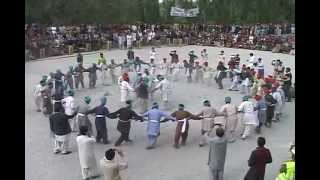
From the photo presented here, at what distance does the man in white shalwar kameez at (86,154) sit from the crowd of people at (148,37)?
16549 mm

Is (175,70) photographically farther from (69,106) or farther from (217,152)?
(217,152)

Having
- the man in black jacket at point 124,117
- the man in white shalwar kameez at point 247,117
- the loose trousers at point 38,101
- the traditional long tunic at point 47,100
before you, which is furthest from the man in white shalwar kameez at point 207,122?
the loose trousers at point 38,101

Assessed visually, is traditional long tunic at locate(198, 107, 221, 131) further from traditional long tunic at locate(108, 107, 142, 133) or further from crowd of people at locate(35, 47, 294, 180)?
traditional long tunic at locate(108, 107, 142, 133)

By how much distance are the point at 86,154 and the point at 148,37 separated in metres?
21.8

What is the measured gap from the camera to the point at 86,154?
1087cm

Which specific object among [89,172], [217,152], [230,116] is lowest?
[89,172]

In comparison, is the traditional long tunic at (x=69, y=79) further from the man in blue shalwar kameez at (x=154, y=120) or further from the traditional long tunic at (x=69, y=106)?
the man in blue shalwar kameez at (x=154, y=120)

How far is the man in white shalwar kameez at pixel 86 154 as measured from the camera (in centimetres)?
1080

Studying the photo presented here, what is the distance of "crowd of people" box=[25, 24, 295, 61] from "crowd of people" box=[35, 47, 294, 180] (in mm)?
8049

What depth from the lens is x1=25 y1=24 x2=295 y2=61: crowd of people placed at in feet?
92.6

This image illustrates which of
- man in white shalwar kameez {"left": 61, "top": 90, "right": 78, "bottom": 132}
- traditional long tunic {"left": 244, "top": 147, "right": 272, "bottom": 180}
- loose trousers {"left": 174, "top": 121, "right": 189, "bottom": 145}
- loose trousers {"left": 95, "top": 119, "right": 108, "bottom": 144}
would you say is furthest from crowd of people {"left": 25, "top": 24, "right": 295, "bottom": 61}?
traditional long tunic {"left": 244, "top": 147, "right": 272, "bottom": 180}

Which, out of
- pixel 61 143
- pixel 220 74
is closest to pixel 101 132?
pixel 61 143

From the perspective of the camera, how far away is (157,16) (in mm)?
36312
